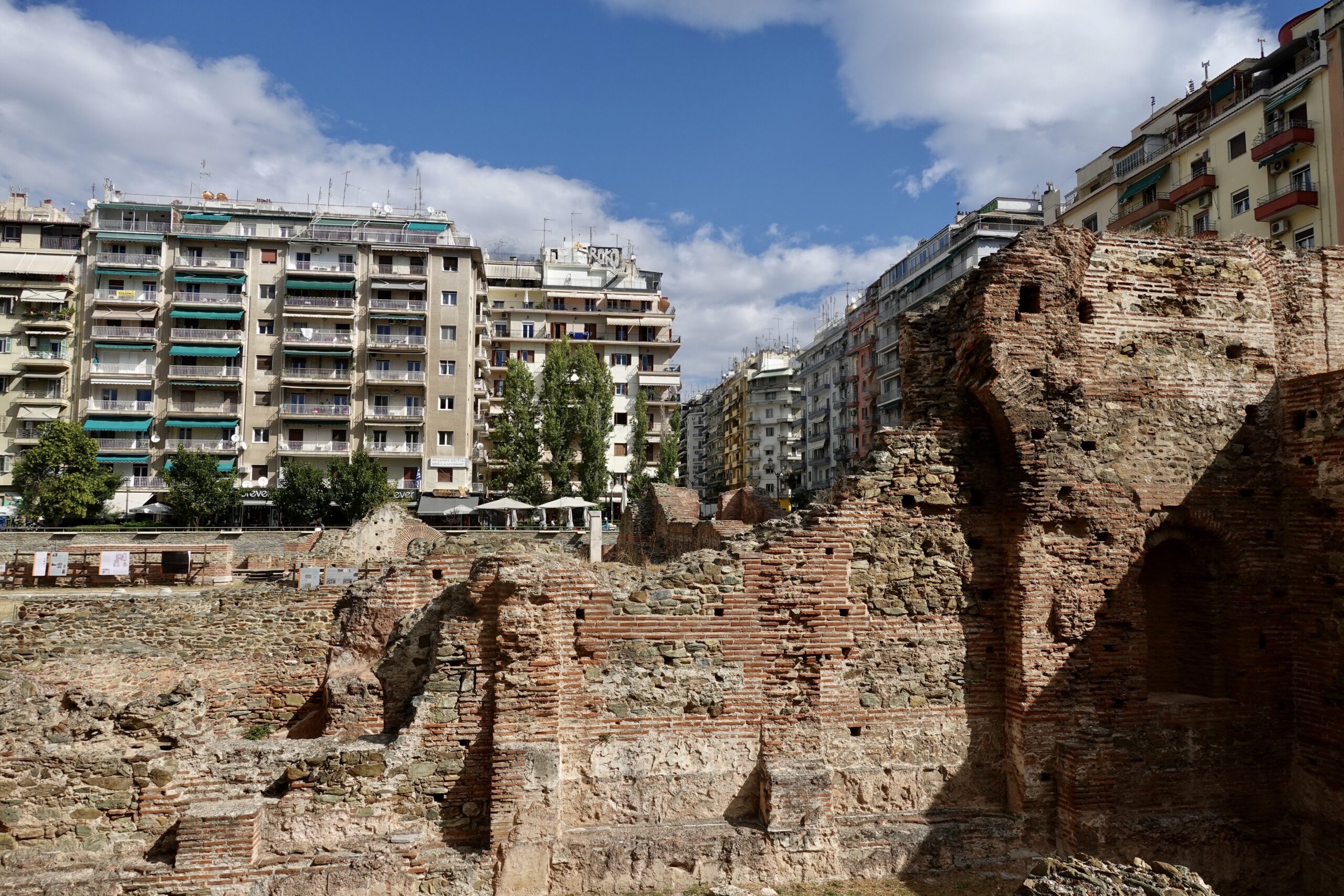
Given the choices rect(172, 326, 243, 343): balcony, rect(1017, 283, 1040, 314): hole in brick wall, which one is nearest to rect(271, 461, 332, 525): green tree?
rect(172, 326, 243, 343): balcony

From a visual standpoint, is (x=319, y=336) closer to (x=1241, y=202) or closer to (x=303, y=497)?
(x=303, y=497)

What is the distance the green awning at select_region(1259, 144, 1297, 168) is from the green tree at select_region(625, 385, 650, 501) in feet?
112

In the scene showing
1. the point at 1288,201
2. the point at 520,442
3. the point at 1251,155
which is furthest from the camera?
the point at 520,442

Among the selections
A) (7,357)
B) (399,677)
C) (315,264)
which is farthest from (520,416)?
(399,677)

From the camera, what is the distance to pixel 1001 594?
1005 centimetres

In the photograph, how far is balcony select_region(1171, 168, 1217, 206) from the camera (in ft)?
121

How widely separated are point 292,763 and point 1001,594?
8.08m

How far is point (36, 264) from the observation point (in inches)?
2180

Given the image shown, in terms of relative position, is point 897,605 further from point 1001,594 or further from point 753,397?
point 753,397

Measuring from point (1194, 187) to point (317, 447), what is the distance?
51292 mm

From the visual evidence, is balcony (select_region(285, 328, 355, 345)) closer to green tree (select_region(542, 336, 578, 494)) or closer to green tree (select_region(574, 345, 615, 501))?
green tree (select_region(542, 336, 578, 494))

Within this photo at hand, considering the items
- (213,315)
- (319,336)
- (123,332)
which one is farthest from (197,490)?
(123,332)

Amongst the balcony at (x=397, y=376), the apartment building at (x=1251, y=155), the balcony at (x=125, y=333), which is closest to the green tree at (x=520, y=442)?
the balcony at (x=397, y=376)

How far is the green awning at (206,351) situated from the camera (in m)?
54.2
